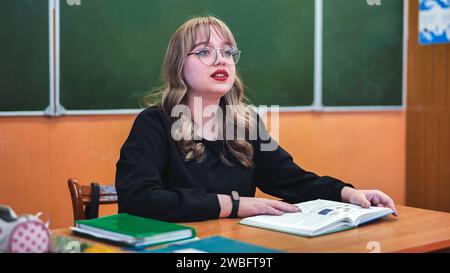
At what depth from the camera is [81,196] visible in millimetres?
2031

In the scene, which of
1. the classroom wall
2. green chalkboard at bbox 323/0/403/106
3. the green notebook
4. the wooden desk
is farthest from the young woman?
the classroom wall

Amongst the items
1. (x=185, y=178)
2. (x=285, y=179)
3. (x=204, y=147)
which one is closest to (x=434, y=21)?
(x=285, y=179)

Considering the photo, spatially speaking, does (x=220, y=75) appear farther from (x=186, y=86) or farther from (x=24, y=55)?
(x=24, y=55)

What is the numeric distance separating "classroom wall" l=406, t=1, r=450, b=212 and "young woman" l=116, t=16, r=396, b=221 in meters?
2.21

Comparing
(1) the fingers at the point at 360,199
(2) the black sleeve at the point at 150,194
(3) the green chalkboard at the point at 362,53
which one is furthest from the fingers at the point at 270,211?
(3) the green chalkboard at the point at 362,53

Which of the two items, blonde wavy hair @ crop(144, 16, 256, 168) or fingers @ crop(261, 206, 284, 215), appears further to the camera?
blonde wavy hair @ crop(144, 16, 256, 168)

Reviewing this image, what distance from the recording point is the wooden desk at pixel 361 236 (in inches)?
56.7

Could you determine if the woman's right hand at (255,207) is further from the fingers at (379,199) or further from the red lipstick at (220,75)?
the red lipstick at (220,75)

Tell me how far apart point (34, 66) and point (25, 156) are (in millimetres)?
465

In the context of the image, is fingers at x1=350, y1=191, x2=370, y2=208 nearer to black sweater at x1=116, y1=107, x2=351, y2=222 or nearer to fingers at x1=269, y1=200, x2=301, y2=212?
black sweater at x1=116, y1=107, x2=351, y2=222

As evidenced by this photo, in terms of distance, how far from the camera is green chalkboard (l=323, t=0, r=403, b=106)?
395cm

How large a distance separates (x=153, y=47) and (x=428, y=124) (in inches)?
78.3
